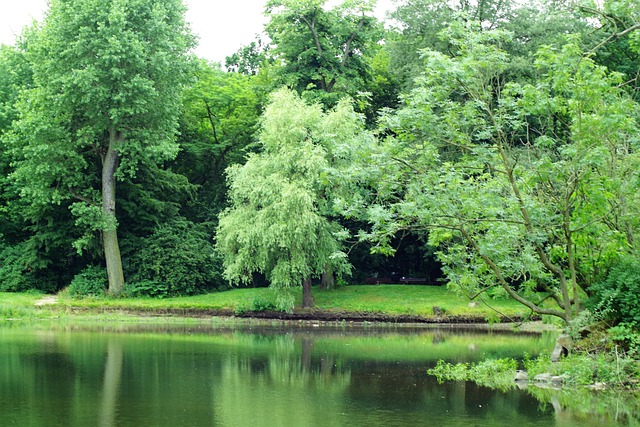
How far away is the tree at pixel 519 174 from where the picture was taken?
1769 centimetres

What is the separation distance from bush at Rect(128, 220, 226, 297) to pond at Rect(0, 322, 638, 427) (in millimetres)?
10134

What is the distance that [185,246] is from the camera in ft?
133

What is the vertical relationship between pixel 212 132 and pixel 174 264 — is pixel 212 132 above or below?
above

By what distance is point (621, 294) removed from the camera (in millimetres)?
17797

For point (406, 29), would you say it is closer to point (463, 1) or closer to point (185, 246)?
point (463, 1)

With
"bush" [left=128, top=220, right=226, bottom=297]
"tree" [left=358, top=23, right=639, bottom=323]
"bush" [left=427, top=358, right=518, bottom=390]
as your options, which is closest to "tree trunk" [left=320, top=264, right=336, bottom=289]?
"bush" [left=128, top=220, right=226, bottom=297]

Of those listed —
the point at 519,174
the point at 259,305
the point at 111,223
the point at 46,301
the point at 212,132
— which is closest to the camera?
the point at 519,174

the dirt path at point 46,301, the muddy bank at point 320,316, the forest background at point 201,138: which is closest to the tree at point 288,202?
the forest background at point 201,138

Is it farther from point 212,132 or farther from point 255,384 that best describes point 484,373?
point 212,132

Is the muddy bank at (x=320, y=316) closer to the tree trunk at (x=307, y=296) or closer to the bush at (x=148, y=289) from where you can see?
the tree trunk at (x=307, y=296)

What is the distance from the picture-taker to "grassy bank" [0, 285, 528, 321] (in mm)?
35750

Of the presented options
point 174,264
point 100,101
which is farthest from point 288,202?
point 100,101

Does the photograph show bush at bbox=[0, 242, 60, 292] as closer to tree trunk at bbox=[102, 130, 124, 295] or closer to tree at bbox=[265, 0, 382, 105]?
tree trunk at bbox=[102, 130, 124, 295]

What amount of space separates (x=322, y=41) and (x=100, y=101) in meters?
11.6
